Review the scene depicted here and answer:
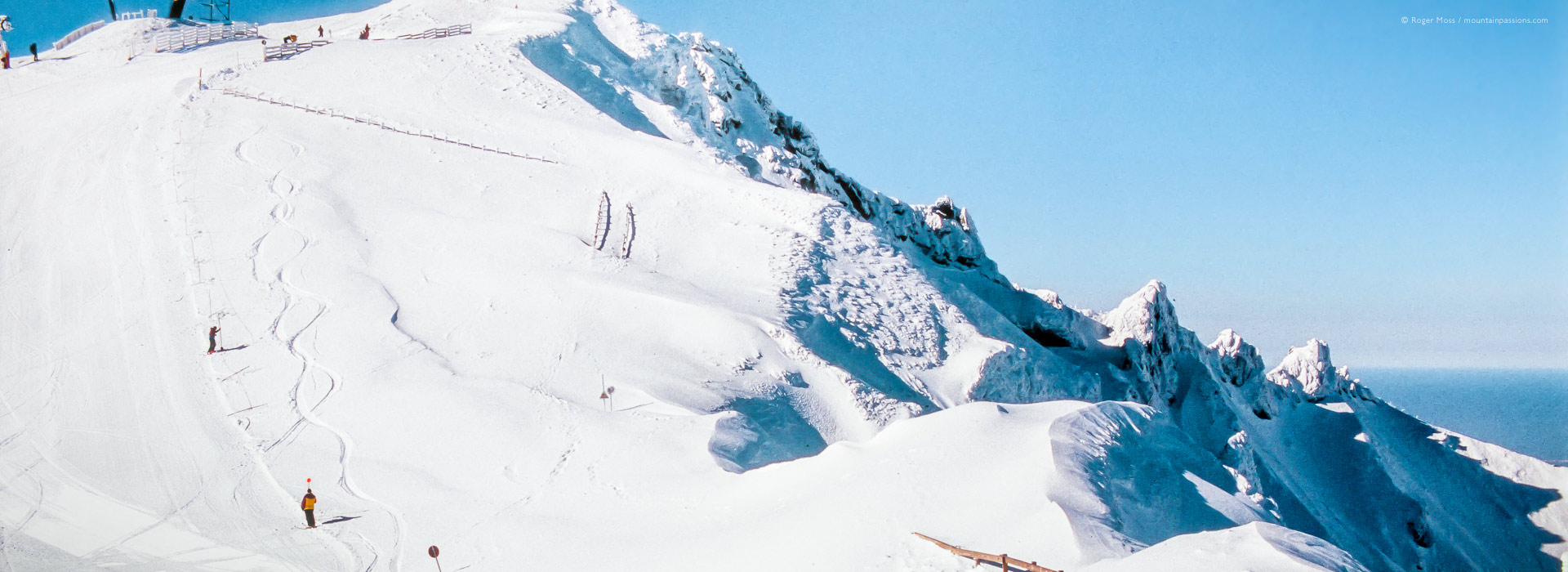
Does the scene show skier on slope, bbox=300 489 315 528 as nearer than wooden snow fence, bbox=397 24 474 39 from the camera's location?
Yes

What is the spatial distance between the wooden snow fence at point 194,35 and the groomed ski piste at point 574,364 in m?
1.29

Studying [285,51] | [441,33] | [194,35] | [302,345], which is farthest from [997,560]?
[194,35]

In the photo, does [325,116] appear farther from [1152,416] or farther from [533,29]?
[1152,416]

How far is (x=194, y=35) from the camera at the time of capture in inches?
1630

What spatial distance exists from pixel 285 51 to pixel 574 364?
2893 centimetres

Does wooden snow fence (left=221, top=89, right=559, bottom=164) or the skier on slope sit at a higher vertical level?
wooden snow fence (left=221, top=89, right=559, bottom=164)

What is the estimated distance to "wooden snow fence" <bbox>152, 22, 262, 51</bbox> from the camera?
4053cm

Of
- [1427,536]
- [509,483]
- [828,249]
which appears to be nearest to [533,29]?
[828,249]

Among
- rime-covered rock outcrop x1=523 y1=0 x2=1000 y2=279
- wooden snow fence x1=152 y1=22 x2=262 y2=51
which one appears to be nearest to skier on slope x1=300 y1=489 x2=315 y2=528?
rime-covered rock outcrop x1=523 y1=0 x2=1000 y2=279

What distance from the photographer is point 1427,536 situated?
33219 millimetres

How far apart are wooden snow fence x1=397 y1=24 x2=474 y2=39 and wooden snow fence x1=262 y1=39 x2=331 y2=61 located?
13.3 feet

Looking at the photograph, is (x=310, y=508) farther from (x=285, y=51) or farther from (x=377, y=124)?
(x=285, y=51)

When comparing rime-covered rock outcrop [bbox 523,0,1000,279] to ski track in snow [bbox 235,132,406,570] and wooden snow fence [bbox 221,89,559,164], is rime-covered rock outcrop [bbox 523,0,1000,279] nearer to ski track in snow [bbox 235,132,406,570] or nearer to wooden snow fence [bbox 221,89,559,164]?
wooden snow fence [bbox 221,89,559,164]

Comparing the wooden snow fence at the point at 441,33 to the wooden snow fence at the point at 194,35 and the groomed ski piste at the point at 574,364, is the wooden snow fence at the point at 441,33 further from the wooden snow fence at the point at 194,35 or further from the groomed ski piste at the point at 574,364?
the wooden snow fence at the point at 194,35
